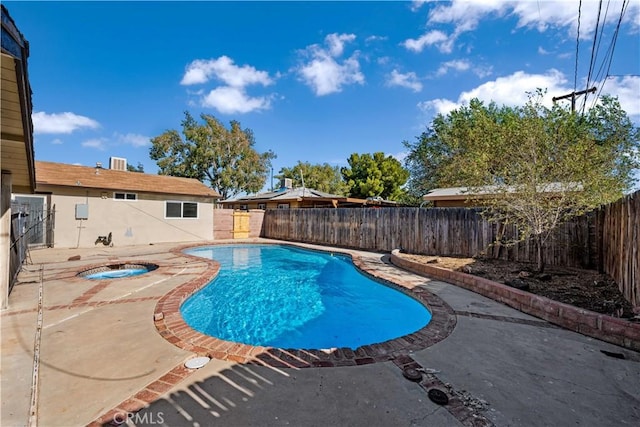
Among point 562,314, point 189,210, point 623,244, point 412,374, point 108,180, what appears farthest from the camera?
point 189,210

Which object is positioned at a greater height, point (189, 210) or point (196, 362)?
point (189, 210)

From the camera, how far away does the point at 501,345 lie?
138 inches

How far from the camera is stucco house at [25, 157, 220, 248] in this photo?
38.4 feet

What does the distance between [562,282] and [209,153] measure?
26862 mm

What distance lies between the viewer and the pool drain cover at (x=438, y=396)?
2340 millimetres

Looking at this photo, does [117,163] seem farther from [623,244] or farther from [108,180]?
[623,244]

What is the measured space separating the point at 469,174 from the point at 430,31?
580 centimetres

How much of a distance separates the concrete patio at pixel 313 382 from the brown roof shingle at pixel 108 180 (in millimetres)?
10131

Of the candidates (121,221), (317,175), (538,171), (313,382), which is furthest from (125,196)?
(317,175)

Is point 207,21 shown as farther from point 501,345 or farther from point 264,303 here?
point 501,345

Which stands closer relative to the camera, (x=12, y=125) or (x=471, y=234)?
(x=12, y=125)

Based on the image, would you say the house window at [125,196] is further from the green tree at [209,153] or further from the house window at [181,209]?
the green tree at [209,153]

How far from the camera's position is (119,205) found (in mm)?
13062

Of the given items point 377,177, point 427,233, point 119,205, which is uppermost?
point 377,177
